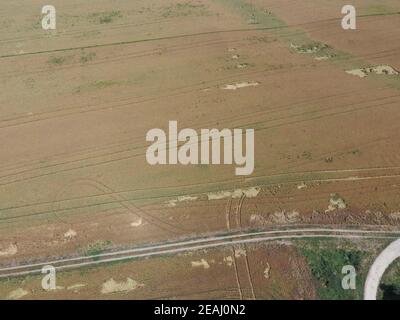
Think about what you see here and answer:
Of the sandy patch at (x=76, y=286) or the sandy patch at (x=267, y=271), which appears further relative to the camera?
the sandy patch at (x=267, y=271)

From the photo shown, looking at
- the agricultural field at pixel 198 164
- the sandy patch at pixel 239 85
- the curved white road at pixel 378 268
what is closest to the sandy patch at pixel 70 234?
the agricultural field at pixel 198 164

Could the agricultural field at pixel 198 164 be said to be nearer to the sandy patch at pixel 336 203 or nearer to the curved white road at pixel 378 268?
the sandy patch at pixel 336 203

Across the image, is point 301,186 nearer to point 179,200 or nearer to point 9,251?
point 179,200

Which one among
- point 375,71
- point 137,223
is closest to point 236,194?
point 137,223

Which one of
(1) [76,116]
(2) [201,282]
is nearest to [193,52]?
(1) [76,116]

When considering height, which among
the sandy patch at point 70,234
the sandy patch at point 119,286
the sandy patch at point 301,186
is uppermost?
the sandy patch at point 301,186

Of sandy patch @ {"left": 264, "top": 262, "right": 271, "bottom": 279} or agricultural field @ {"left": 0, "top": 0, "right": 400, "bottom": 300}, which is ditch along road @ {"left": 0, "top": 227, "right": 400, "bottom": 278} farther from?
sandy patch @ {"left": 264, "top": 262, "right": 271, "bottom": 279}

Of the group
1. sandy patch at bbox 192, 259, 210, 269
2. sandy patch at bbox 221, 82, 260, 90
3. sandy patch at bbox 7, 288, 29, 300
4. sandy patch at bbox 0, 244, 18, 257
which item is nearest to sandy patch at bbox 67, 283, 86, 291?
sandy patch at bbox 7, 288, 29, 300
